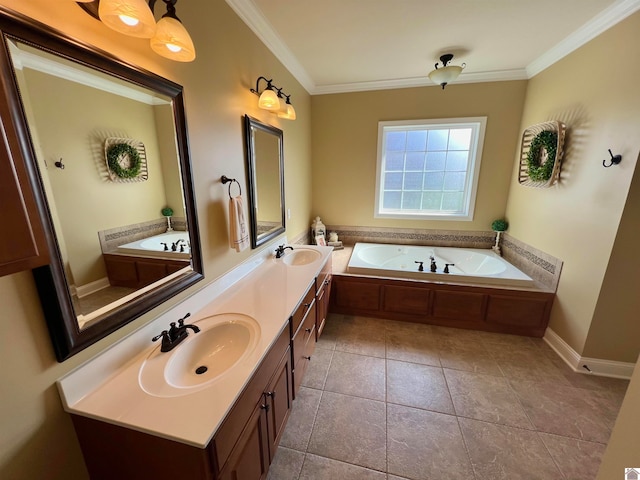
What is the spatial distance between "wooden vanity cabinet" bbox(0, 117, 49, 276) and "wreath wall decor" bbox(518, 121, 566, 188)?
3297 mm

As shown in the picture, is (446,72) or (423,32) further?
(446,72)

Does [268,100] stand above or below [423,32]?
below

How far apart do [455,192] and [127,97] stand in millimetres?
3523

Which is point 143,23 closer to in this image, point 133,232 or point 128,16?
point 128,16

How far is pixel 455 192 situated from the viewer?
342 cm

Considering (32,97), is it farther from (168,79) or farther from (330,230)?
(330,230)

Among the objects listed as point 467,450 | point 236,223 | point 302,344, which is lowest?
point 467,450

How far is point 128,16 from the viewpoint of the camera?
2.69 feet

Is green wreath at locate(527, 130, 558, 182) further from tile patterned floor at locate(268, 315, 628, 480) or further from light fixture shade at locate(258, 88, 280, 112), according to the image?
light fixture shade at locate(258, 88, 280, 112)

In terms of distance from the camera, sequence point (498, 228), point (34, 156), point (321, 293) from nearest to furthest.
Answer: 1. point (34, 156)
2. point (321, 293)
3. point (498, 228)

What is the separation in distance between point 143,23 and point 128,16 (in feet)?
0.17

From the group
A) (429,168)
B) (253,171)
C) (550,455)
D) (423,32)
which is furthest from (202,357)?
(429,168)

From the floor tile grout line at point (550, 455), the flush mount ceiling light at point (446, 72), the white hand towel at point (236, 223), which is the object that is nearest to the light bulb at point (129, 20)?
the white hand towel at point (236, 223)

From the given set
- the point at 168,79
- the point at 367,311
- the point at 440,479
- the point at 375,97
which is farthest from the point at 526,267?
the point at 168,79
